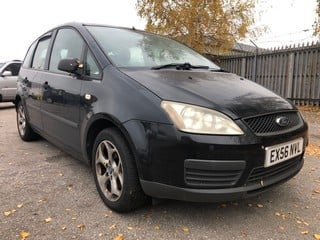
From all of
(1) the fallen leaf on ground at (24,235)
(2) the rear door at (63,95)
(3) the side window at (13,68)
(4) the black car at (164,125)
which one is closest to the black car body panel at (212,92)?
(4) the black car at (164,125)

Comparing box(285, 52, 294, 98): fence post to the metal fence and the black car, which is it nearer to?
the metal fence

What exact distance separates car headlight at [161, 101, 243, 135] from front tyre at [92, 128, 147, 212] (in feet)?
1.72

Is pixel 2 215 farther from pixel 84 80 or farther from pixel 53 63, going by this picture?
pixel 53 63

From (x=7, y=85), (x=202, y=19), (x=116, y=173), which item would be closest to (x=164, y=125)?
(x=116, y=173)

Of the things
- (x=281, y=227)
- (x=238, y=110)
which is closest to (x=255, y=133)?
(x=238, y=110)

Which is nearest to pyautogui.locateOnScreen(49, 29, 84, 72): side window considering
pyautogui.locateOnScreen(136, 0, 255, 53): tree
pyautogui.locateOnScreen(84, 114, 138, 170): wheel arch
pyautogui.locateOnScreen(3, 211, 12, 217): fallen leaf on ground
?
pyautogui.locateOnScreen(84, 114, 138, 170): wheel arch

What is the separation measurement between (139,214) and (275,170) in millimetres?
1185

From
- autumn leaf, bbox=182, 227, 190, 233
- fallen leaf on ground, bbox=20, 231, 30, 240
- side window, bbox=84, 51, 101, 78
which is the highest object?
side window, bbox=84, 51, 101, 78

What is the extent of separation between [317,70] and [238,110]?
824cm

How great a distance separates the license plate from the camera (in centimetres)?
262

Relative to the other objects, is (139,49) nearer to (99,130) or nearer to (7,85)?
(99,130)

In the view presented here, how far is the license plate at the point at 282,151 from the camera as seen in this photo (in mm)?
2625

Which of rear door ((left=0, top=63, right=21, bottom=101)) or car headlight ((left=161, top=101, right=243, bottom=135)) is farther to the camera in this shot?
rear door ((left=0, top=63, right=21, bottom=101))

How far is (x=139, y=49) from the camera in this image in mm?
3654
